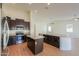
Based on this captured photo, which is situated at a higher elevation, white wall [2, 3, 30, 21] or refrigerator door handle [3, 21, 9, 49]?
white wall [2, 3, 30, 21]

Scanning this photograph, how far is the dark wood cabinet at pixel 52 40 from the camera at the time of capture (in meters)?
1.97

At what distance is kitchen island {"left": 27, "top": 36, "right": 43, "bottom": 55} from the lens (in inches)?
75.9

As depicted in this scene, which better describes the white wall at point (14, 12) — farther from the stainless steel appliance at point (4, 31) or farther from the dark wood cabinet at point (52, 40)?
the dark wood cabinet at point (52, 40)

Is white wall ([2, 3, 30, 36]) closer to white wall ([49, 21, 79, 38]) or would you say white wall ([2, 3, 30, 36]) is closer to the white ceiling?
the white ceiling

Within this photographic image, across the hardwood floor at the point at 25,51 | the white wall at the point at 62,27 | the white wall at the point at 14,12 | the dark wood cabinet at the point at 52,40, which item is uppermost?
the white wall at the point at 14,12

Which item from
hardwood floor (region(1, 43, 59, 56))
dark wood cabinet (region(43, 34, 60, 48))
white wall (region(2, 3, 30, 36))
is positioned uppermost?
white wall (region(2, 3, 30, 36))

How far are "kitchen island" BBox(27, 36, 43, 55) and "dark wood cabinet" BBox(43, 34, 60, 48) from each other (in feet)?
0.33

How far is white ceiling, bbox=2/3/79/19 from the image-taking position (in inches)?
75.3

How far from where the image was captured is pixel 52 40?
202cm

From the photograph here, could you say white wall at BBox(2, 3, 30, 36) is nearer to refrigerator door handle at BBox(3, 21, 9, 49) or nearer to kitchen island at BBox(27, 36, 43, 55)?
refrigerator door handle at BBox(3, 21, 9, 49)

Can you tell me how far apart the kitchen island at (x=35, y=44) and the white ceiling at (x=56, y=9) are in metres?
0.50

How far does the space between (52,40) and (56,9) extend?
1.96ft

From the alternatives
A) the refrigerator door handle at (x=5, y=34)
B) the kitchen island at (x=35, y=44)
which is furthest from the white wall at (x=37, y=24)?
the refrigerator door handle at (x=5, y=34)

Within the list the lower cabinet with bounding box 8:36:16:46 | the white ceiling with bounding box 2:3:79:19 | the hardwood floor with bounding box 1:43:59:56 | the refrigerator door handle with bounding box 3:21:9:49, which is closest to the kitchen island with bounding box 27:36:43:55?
the hardwood floor with bounding box 1:43:59:56
